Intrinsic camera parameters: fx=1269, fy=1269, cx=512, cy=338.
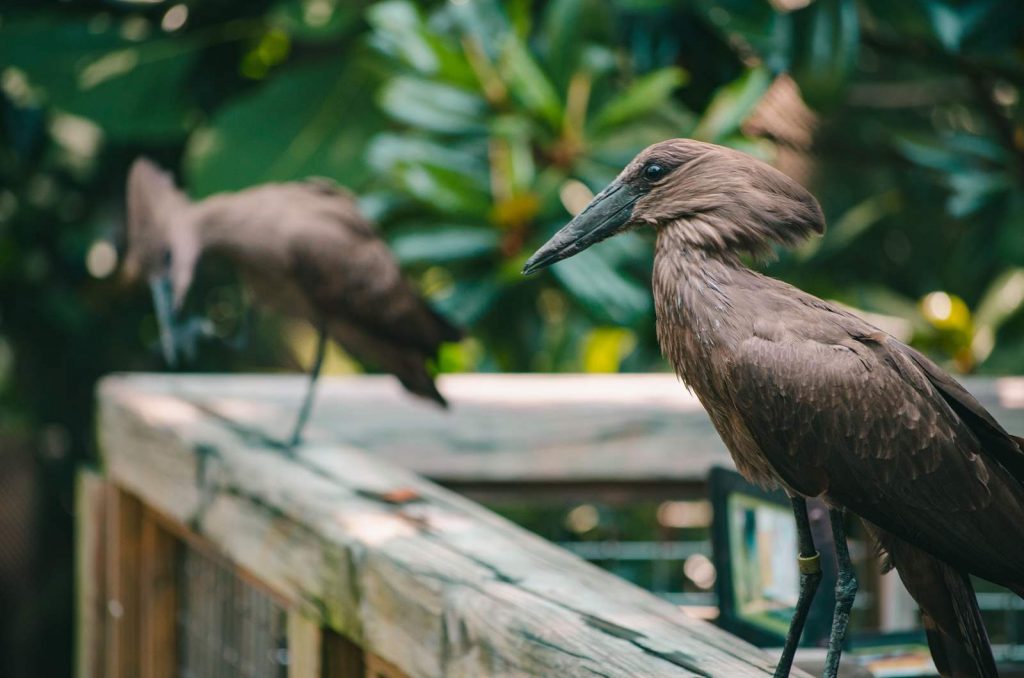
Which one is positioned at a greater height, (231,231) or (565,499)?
(231,231)

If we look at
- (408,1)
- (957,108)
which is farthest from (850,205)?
(408,1)

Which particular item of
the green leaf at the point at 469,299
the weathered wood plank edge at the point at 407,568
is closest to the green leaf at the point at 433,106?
the green leaf at the point at 469,299

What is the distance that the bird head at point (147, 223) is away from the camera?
2318mm

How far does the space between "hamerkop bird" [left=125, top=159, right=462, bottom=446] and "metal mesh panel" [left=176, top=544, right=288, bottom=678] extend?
0.95ft

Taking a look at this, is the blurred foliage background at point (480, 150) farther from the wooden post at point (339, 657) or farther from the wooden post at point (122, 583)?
the wooden post at point (339, 657)

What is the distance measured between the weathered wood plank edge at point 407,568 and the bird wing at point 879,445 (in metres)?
0.19

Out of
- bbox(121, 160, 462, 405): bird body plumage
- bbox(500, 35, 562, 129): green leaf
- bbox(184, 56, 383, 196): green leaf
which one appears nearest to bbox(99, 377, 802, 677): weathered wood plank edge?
bbox(121, 160, 462, 405): bird body plumage

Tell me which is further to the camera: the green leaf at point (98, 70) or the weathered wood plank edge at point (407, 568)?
the green leaf at point (98, 70)

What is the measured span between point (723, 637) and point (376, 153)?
1.88m

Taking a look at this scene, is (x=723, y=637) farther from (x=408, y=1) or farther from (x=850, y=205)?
(x=850, y=205)

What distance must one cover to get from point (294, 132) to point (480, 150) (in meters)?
0.68

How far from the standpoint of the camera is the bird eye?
1.19 meters

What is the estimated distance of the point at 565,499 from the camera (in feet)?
7.74

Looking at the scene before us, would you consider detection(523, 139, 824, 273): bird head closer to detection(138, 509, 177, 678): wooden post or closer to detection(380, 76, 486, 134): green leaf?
detection(138, 509, 177, 678): wooden post
